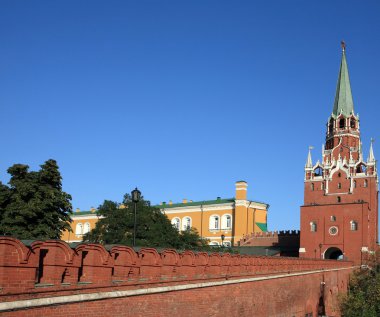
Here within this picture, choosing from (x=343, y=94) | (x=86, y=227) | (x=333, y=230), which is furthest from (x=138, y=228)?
(x=86, y=227)

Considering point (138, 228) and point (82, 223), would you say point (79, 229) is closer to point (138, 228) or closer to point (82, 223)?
point (82, 223)

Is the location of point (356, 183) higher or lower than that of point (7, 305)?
higher

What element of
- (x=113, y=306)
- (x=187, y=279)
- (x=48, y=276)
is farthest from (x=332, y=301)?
(x=48, y=276)

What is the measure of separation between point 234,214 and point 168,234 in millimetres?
20648

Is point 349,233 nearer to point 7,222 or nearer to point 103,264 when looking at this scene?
A: point 7,222

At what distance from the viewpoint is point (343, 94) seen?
55.0m

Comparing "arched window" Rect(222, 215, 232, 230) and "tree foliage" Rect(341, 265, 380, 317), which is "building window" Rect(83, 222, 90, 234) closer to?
"arched window" Rect(222, 215, 232, 230)

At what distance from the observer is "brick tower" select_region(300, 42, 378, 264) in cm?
4744

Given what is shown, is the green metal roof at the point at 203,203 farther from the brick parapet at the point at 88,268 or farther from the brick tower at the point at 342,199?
the brick parapet at the point at 88,268

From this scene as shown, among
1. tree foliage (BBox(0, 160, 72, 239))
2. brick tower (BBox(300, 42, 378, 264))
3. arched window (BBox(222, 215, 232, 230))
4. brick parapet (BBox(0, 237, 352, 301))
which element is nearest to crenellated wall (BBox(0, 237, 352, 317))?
brick parapet (BBox(0, 237, 352, 301))

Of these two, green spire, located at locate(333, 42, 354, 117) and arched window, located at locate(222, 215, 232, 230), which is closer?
green spire, located at locate(333, 42, 354, 117)

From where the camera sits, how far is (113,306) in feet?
35.1

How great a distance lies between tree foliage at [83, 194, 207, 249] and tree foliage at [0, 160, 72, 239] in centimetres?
769

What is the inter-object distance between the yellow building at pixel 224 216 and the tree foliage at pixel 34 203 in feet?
96.7
